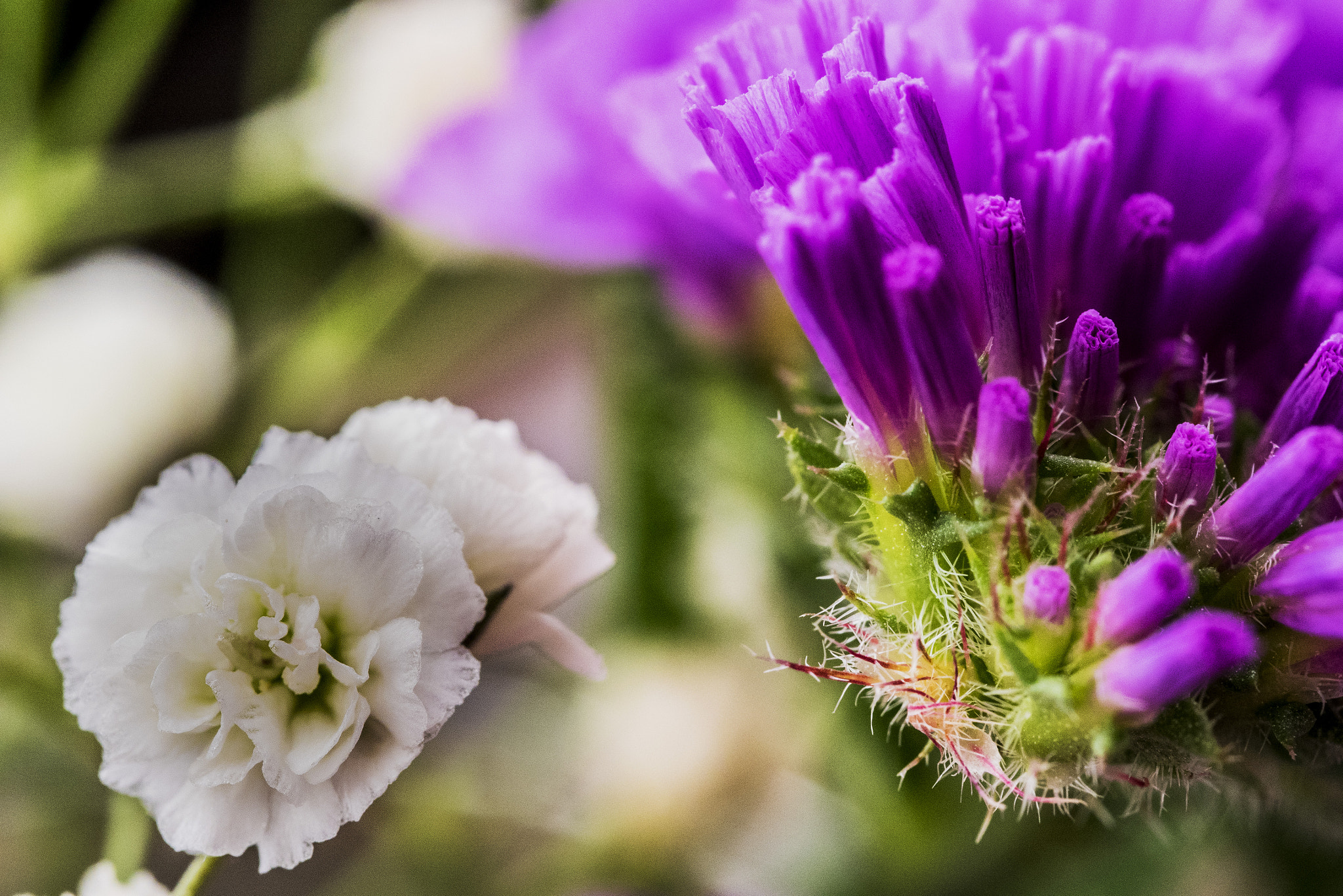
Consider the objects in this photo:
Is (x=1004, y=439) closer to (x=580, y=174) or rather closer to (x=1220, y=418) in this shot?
(x=1220, y=418)

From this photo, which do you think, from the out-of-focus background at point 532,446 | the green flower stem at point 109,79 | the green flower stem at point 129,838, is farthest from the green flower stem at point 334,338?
the green flower stem at point 129,838

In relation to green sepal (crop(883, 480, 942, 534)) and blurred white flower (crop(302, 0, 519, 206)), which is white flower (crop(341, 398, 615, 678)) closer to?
green sepal (crop(883, 480, 942, 534))

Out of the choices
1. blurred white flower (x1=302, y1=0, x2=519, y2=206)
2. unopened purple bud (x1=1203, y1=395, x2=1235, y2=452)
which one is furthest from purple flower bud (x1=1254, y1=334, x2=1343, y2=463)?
blurred white flower (x1=302, y1=0, x2=519, y2=206)

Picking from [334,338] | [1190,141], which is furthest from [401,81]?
[1190,141]

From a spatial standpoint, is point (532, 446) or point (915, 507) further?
point (532, 446)

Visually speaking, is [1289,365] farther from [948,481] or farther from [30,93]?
[30,93]

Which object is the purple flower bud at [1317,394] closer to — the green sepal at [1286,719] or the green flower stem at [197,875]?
the green sepal at [1286,719]

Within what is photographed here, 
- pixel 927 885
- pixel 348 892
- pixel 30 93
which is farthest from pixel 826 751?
pixel 30 93
